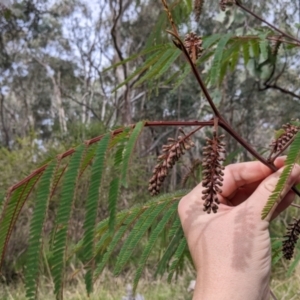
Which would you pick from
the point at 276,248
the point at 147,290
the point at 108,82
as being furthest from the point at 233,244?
the point at 108,82

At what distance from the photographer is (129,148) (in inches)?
27.8

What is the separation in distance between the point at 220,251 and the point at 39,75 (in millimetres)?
16508

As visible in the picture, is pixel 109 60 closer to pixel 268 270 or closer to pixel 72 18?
pixel 72 18

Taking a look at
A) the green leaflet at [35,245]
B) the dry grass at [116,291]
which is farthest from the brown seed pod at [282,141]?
the dry grass at [116,291]

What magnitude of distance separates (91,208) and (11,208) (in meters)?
Answer: 0.13

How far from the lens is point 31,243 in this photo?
62 cm

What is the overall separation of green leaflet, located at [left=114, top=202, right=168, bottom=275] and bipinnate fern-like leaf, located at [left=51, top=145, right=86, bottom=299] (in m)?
0.47

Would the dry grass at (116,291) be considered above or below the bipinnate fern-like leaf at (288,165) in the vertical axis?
below

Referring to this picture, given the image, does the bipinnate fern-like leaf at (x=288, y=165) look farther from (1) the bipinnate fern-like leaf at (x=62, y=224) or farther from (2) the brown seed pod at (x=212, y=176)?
(1) the bipinnate fern-like leaf at (x=62, y=224)

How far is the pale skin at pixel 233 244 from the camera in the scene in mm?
917

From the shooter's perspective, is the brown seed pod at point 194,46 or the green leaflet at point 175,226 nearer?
the brown seed pod at point 194,46

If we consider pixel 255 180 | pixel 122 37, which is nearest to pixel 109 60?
pixel 122 37

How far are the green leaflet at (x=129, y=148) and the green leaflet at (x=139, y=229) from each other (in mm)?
432

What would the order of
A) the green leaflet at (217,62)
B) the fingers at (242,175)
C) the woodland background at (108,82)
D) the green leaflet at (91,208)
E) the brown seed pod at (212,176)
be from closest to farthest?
the green leaflet at (91,208) < the brown seed pod at (212,176) < the fingers at (242,175) < the green leaflet at (217,62) < the woodland background at (108,82)
